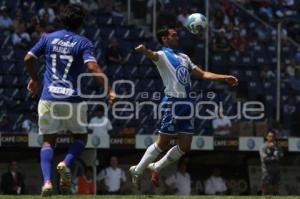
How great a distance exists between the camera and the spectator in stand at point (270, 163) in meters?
19.2

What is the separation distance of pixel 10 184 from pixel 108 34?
5662 millimetres

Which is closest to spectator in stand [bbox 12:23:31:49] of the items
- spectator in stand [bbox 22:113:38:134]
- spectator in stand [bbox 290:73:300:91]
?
spectator in stand [bbox 22:113:38:134]

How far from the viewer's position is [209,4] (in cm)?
2459

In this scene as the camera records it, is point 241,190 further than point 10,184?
Yes

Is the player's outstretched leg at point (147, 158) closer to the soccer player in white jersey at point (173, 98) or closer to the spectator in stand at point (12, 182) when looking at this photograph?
the soccer player in white jersey at point (173, 98)

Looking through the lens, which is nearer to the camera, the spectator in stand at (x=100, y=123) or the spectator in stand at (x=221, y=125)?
the spectator in stand at (x=100, y=123)

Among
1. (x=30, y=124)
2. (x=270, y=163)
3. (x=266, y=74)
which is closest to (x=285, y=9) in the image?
(x=266, y=74)

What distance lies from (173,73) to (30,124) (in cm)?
828

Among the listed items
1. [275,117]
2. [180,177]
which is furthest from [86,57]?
[275,117]

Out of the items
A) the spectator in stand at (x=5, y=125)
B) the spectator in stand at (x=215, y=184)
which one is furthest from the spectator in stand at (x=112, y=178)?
the spectator in stand at (x=5, y=125)

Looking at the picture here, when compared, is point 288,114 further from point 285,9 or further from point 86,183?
point 285,9

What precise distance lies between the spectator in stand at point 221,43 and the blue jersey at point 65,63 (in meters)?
13.7

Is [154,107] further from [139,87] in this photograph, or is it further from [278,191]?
[278,191]

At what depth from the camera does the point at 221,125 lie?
2084 cm
